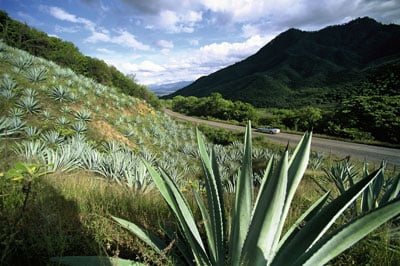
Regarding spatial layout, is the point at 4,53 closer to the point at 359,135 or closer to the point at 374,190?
the point at 374,190

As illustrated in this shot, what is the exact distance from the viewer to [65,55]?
21.3 m

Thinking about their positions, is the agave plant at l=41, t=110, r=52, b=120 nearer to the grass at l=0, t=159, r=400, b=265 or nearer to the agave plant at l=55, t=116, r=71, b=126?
the agave plant at l=55, t=116, r=71, b=126

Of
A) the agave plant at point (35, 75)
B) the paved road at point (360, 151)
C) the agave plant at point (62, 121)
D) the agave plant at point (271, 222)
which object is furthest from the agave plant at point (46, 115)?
the paved road at point (360, 151)

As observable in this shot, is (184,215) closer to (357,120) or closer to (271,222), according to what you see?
(271,222)

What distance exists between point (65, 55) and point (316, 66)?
96307 mm

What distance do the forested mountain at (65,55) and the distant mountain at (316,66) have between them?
4723 cm

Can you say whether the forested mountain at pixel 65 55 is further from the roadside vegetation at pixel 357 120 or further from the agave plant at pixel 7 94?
the roadside vegetation at pixel 357 120

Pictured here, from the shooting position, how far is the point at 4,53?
31.9 feet

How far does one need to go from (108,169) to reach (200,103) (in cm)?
4351

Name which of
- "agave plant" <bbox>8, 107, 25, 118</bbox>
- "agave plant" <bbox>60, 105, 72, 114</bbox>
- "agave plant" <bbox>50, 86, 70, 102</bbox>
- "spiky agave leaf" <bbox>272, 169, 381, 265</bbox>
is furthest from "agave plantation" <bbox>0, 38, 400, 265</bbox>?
"agave plant" <bbox>50, 86, 70, 102</bbox>

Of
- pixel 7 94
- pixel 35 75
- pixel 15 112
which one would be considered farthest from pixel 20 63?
pixel 15 112

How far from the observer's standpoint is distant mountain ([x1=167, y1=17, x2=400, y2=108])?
206ft

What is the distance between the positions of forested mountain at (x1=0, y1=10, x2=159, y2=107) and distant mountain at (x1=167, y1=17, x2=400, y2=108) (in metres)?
47.2

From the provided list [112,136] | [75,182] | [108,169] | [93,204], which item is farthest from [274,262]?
[112,136]
